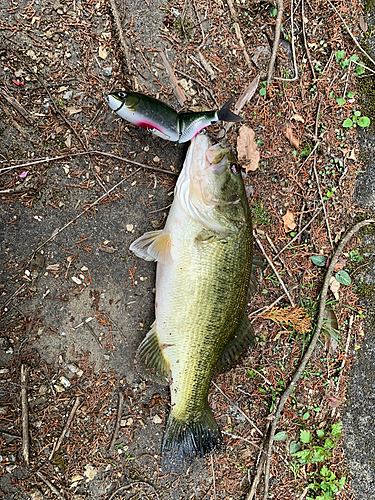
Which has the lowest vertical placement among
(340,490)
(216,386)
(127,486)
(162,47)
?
(340,490)

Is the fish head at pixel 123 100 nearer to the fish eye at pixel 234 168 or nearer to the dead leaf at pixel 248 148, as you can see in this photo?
the fish eye at pixel 234 168

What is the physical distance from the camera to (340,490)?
359cm

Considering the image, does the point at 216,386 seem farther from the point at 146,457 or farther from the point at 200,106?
the point at 200,106

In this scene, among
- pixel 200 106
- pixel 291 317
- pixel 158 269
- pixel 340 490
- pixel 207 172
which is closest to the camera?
pixel 207 172

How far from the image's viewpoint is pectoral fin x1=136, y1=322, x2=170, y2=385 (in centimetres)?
287

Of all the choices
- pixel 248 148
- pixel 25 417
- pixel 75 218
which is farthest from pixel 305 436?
pixel 75 218

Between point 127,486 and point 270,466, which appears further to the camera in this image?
point 270,466

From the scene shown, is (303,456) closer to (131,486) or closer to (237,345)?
(237,345)

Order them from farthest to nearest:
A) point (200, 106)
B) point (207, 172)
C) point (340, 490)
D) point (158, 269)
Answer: point (340, 490) → point (200, 106) → point (158, 269) → point (207, 172)

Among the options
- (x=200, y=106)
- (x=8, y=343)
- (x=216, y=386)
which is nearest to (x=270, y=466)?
(x=216, y=386)

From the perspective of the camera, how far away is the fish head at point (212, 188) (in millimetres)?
2627

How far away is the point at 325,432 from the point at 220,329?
6.09ft

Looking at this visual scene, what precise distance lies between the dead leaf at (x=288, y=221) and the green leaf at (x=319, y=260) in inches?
14.7

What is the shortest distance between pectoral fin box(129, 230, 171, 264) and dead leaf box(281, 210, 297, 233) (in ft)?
4.12
